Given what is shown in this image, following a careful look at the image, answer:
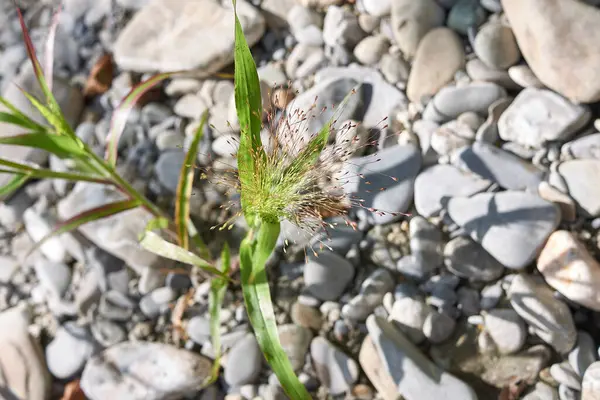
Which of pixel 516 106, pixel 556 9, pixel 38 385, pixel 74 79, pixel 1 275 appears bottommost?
pixel 38 385

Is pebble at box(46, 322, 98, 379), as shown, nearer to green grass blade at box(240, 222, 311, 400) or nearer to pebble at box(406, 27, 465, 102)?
green grass blade at box(240, 222, 311, 400)

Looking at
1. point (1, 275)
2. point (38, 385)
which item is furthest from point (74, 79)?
point (38, 385)

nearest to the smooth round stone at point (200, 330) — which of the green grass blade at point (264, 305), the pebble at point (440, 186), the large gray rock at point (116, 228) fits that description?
the large gray rock at point (116, 228)

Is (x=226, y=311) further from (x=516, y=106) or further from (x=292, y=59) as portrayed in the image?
(x=516, y=106)

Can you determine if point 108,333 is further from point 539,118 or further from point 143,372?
point 539,118

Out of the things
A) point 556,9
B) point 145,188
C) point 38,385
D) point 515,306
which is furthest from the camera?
point 145,188

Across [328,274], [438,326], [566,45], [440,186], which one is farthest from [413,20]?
[438,326]
